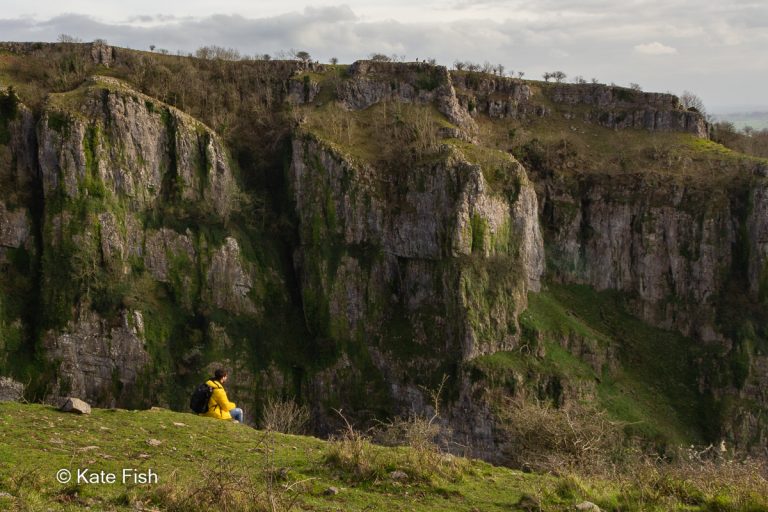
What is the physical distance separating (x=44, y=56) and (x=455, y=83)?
4390cm

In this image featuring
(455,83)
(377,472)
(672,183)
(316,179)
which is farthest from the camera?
(455,83)

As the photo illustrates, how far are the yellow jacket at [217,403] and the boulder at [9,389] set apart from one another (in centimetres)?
3694

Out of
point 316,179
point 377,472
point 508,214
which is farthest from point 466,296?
point 377,472

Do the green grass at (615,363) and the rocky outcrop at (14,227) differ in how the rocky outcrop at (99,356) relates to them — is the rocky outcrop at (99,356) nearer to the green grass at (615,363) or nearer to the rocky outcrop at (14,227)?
the rocky outcrop at (14,227)

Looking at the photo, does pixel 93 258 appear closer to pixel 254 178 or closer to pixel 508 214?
pixel 254 178

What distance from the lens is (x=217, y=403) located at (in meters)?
22.3

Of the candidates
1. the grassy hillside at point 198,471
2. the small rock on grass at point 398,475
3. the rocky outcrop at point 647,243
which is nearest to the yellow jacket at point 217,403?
the grassy hillside at point 198,471

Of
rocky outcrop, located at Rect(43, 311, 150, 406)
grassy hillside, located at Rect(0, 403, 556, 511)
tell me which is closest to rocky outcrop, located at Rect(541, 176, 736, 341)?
rocky outcrop, located at Rect(43, 311, 150, 406)

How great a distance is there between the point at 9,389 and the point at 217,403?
3818 centimetres

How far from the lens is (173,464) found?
56.0ft

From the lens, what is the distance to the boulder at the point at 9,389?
52156mm

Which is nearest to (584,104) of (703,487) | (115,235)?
(115,235)

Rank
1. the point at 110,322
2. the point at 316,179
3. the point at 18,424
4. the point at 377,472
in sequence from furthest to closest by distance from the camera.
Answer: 1. the point at 316,179
2. the point at 110,322
3. the point at 18,424
4. the point at 377,472

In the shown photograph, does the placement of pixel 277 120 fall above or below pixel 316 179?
above
